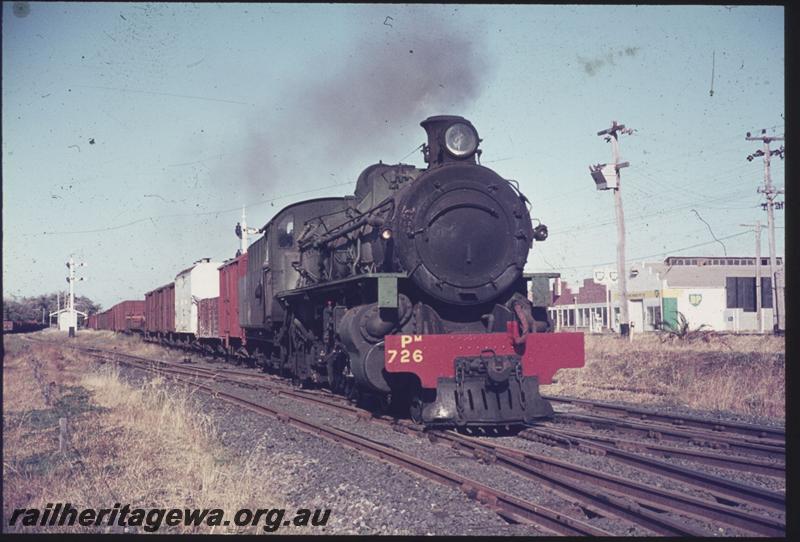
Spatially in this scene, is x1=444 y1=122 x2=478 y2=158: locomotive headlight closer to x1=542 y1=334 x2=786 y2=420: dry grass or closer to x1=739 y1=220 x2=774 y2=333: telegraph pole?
x1=542 y1=334 x2=786 y2=420: dry grass

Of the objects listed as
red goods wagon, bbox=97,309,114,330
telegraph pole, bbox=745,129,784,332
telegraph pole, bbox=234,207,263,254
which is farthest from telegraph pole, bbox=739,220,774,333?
red goods wagon, bbox=97,309,114,330

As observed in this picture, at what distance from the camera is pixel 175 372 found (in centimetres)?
1811

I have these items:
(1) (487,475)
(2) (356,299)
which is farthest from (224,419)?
(1) (487,475)

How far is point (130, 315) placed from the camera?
143 ft

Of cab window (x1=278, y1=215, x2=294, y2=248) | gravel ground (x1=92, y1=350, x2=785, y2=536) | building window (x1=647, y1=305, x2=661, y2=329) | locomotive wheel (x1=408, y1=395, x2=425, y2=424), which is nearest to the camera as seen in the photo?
gravel ground (x1=92, y1=350, x2=785, y2=536)

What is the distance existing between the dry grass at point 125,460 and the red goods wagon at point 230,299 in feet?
21.7

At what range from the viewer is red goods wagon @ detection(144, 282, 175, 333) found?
3147cm

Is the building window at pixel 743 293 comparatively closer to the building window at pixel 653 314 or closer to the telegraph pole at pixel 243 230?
the building window at pixel 653 314

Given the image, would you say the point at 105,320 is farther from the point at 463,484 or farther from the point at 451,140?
the point at 463,484

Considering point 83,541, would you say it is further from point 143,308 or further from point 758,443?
point 143,308

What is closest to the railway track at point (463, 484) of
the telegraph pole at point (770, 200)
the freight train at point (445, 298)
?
the freight train at point (445, 298)

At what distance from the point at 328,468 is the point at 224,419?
147 inches

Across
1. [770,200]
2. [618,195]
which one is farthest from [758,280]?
[618,195]

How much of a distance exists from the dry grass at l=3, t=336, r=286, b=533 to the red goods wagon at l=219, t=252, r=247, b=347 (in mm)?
6626
